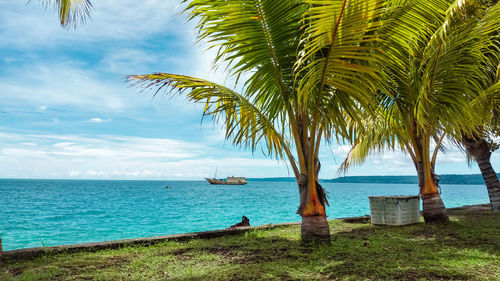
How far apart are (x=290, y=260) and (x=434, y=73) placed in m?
3.79

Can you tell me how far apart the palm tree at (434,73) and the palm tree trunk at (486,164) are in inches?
87.5

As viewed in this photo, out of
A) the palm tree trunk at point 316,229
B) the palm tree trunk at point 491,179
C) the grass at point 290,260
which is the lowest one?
the grass at point 290,260

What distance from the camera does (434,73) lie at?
5.21 meters

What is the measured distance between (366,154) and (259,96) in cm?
536

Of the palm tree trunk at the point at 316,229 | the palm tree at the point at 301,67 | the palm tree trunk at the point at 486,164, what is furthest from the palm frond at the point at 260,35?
the palm tree trunk at the point at 486,164

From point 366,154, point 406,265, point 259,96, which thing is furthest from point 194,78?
point 366,154

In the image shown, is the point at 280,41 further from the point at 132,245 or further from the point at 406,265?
the point at 132,245

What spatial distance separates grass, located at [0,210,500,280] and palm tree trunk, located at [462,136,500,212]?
327cm

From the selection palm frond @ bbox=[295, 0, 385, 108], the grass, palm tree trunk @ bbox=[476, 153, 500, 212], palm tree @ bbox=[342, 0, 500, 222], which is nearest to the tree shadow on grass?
the grass

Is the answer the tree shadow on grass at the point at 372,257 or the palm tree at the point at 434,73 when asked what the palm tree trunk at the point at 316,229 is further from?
the palm tree at the point at 434,73

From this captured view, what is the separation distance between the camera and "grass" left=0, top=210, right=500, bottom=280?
131 inches

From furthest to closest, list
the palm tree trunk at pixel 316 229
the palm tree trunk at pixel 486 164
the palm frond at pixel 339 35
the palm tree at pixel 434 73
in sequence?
the palm tree trunk at pixel 486 164, the palm tree trunk at pixel 316 229, the palm tree at pixel 434 73, the palm frond at pixel 339 35

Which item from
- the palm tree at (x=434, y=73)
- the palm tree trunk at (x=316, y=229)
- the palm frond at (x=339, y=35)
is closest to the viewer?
the palm frond at (x=339, y=35)

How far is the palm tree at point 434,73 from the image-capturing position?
4.38 metres
